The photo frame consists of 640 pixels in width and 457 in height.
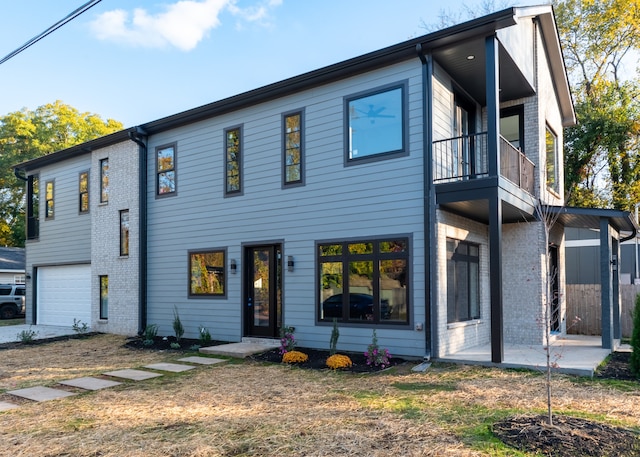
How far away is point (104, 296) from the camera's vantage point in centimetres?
1477

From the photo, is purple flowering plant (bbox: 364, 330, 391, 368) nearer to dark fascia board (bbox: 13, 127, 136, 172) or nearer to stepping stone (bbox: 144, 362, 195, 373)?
stepping stone (bbox: 144, 362, 195, 373)

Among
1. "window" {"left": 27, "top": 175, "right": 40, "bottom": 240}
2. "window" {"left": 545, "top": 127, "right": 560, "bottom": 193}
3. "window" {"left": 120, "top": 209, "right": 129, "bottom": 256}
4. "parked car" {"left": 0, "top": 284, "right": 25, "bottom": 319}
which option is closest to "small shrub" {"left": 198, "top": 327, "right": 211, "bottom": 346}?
"window" {"left": 120, "top": 209, "right": 129, "bottom": 256}

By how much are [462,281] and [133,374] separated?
628 cm

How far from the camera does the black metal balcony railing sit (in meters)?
9.14

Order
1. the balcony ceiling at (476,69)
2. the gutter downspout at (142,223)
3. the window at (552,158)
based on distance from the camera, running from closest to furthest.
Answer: the balcony ceiling at (476,69) < the window at (552,158) < the gutter downspout at (142,223)

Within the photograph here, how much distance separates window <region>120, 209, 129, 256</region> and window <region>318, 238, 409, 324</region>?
6.69 meters

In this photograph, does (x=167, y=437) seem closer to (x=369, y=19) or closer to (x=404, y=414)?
(x=404, y=414)

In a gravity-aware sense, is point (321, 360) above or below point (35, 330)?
above

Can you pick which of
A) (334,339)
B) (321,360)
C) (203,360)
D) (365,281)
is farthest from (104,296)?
(365,281)

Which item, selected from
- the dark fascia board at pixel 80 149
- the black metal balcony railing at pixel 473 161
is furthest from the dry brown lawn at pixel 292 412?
the dark fascia board at pixel 80 149

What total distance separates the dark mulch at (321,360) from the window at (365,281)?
26.4 inches

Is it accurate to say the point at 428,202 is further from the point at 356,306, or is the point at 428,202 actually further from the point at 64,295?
the point at 64,295

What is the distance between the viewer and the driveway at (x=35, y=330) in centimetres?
1375

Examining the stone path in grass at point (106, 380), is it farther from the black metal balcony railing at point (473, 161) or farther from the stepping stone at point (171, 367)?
the black metal balcony railing at point (473, 161)
